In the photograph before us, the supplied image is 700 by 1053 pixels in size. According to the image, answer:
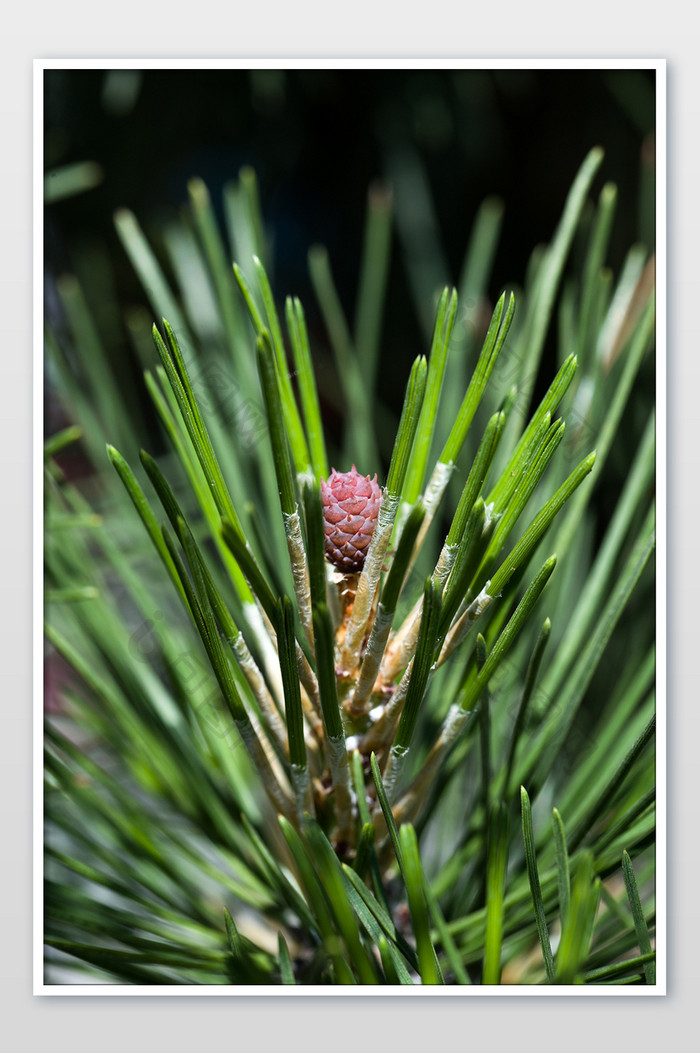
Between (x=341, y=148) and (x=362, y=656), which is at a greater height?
(x=341, y=148)

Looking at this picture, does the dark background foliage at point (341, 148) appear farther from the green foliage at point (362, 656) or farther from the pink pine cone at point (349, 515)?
the pink pine cone at point (349, 515)

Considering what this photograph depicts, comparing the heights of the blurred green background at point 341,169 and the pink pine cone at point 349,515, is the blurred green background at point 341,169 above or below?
above

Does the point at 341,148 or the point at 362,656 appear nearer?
the point at 362,656

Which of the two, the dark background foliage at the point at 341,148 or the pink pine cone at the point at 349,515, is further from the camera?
the dark background foliage at the point at 341,148

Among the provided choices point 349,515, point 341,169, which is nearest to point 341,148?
point 341,169

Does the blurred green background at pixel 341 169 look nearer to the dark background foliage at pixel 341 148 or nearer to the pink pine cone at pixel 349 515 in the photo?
the dark background foliage at pixel 341 148

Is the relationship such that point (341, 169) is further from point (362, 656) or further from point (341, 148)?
point (362, 656)

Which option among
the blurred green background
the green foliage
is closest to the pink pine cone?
the green foliage

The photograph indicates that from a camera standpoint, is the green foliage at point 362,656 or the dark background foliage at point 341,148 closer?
the green foliage at point 362,656

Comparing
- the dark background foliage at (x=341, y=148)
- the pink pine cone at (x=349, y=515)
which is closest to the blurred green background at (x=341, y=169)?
the dark background foliage at (x=341, y=148)
